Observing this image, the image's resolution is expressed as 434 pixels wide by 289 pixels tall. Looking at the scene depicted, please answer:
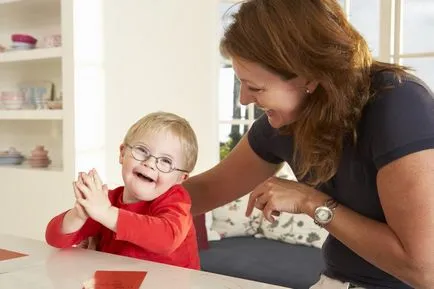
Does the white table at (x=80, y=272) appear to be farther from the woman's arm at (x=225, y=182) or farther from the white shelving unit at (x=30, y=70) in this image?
the white shelving unit at (x=30, y=70)

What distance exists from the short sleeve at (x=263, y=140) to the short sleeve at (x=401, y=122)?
0.43 m

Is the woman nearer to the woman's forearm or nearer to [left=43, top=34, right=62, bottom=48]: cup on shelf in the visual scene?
the woman's forearm

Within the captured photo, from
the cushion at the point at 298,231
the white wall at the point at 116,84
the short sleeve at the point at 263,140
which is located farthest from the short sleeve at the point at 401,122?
the white wall at the point at 116,84

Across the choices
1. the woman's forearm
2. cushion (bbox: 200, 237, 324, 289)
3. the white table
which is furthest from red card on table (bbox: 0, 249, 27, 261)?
cushion (bbox: 200, 237, 324, 289)

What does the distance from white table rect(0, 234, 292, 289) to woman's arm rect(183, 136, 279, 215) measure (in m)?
0.48

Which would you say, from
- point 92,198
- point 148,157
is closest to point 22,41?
point 148,157

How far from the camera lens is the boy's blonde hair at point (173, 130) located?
1466mm

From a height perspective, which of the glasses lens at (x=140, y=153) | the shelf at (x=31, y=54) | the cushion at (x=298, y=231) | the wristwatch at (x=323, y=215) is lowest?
the cushion at (x=298, y=231)

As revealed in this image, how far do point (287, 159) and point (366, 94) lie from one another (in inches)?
15.2

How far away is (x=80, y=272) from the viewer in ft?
3.95

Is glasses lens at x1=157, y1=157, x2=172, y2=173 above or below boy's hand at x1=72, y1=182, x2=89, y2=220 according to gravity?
above

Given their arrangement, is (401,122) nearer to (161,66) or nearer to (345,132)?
(345,132)

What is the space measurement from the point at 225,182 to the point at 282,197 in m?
0.48

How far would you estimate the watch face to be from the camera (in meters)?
1.31
